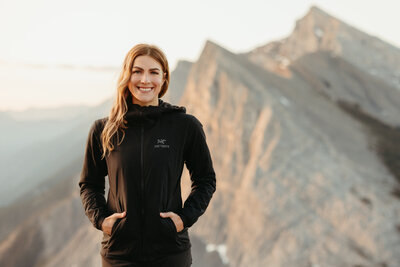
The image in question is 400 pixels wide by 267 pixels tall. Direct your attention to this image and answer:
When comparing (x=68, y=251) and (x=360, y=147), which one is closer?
(x=360, y=147)

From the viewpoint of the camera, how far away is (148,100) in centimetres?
301

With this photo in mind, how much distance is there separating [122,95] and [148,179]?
760mm

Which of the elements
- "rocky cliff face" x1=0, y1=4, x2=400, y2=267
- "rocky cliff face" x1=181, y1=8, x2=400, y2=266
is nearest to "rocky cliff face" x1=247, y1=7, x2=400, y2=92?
"rocky cliff face" x1=0, y1=4, x2=400, y2=267

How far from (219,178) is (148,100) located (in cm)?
2165

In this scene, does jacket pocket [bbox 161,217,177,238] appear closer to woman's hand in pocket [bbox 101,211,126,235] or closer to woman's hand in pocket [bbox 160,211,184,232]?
woman's hand in pocket [bbox 160,211,184,232]

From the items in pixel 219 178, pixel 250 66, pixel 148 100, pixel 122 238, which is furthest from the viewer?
pixel 250 66

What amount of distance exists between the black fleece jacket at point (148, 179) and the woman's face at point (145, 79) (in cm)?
10

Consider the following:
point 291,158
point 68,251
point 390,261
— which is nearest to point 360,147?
point 291,158

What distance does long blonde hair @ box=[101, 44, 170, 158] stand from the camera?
2885mm

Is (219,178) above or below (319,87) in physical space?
below

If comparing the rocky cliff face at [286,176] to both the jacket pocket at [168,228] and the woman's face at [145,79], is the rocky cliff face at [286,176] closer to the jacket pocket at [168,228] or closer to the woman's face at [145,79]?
the jacket pocket at [168,228]

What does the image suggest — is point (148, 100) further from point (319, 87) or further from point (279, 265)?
point (319, 87)

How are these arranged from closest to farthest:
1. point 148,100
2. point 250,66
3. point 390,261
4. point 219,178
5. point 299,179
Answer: point 148,100, point 390,261, point 299,179, point 219,178, point 250,66

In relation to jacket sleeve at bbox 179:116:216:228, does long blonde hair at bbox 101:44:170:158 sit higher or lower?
higher
